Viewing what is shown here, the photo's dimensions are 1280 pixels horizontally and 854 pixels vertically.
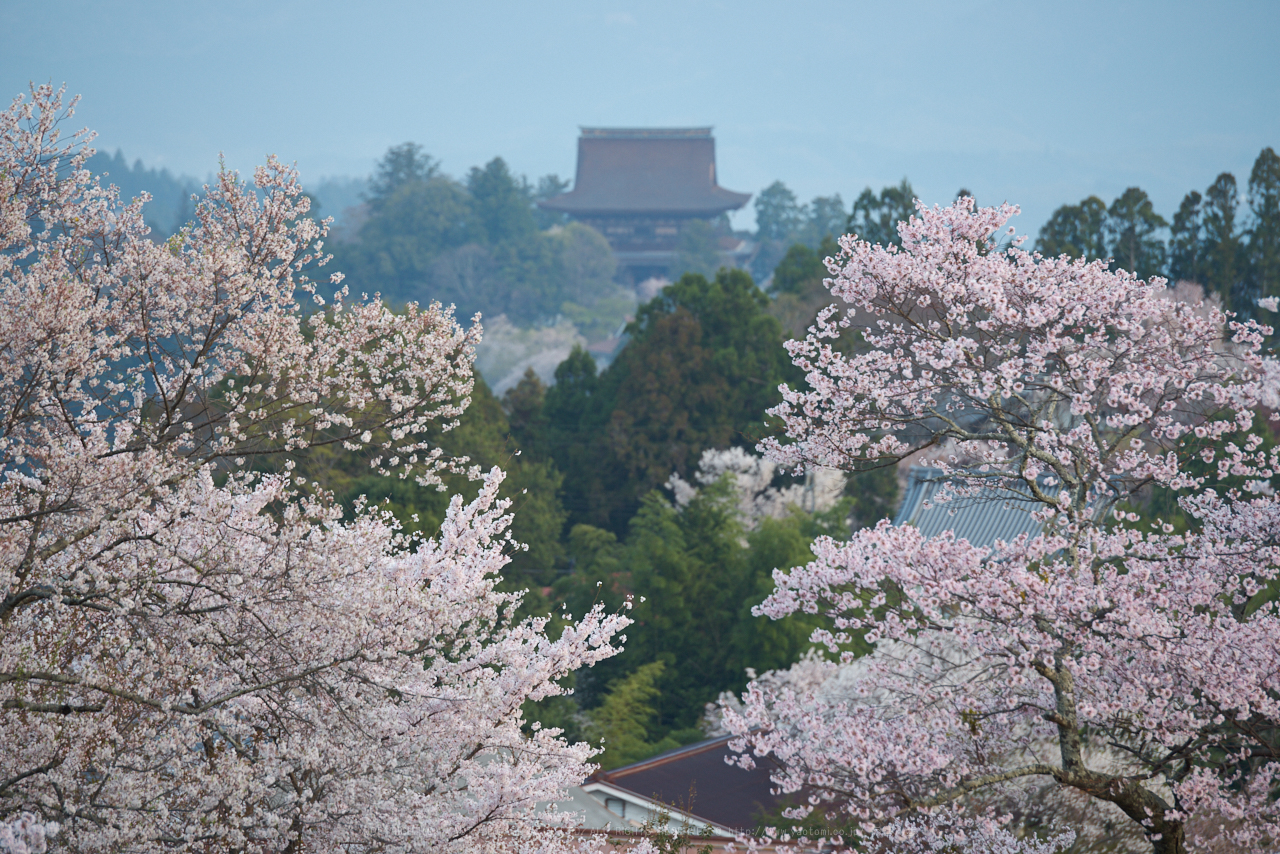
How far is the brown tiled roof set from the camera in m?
12.2

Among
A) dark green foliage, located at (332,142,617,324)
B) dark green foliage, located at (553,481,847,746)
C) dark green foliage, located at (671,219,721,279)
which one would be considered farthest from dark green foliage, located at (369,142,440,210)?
dark green foliage, located at (553,481,847,746)

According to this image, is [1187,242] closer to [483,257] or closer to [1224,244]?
[1224,244]

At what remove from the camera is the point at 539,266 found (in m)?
61.2

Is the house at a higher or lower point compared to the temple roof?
lower

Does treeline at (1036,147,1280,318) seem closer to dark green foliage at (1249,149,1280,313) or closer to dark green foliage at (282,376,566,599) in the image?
dark green foliage at (1249,149,1280,313)

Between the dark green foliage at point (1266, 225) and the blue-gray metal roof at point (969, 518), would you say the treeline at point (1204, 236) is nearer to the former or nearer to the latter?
the dark green foliage at point (1266, 225)

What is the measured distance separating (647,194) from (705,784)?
5546 cm

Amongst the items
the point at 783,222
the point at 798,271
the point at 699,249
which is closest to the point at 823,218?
the point at 783,222

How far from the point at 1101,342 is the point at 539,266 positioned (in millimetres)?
56717

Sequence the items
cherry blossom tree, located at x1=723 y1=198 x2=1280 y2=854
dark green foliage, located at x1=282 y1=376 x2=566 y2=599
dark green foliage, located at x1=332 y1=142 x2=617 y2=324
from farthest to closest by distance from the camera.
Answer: dark green foliage, located at x1=332 y1=142 x2=617 y2=324
dark green foliage, located at x1=282 y1=376 x2=566 y2=599
cherry blossom tree, located at x1=723 y1=198 x2=1280 y2=854

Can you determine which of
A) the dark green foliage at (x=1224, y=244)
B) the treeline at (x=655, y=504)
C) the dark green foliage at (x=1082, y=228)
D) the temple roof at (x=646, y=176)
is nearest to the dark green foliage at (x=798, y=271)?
the treeline at (x=655, y=504)

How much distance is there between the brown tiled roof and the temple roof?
175 ft

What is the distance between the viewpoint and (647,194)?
214 feet

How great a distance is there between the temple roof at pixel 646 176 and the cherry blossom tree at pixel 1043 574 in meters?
59.3
